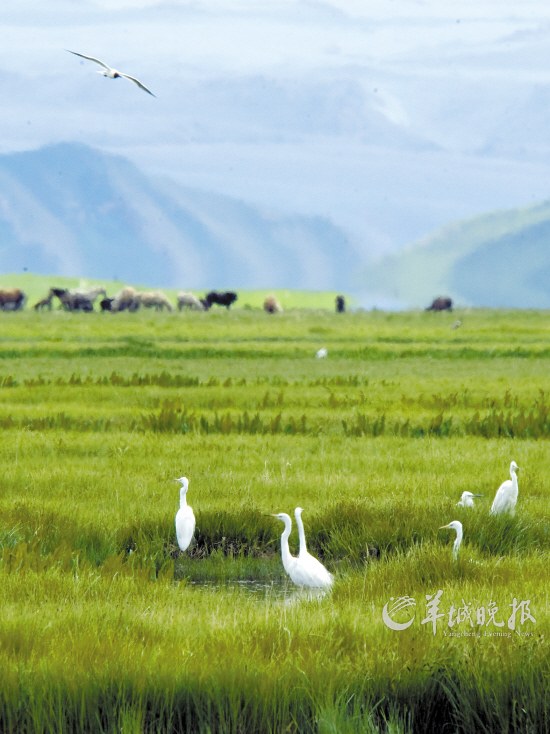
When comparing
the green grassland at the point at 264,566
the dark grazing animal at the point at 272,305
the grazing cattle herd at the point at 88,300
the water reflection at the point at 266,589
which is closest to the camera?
the green grassland at the point at 264,566

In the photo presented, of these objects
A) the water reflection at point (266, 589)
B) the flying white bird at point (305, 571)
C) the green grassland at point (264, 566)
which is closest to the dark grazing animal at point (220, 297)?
the green grassland at point (264, 566)

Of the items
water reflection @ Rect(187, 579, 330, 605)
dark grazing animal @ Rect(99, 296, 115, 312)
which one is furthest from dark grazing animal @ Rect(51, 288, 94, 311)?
water reflection @ Rect(187, 579, 330, 605)

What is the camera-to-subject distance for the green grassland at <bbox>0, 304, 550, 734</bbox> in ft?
20.8

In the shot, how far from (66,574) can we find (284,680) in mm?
2948

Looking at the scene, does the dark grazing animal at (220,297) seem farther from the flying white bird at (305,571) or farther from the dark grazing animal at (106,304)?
the flying white bird at (305,571)

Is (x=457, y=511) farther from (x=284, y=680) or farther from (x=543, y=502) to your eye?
(x=284, y=680)

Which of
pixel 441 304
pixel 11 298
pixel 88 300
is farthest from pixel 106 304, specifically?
pixel 441 304

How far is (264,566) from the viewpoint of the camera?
1051cm

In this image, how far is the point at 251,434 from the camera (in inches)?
725

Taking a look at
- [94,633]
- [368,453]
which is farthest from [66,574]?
[368,453]

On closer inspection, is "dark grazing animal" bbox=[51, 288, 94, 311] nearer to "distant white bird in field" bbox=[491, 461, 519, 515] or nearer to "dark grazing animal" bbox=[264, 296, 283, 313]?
"dark grazing animal" bbox=[264, 296, 283, 313]

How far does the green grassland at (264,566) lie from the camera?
6.34 meters

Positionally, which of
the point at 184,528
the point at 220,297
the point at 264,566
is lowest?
the point at 264,566

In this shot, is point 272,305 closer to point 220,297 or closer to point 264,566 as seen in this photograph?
point 220,297
